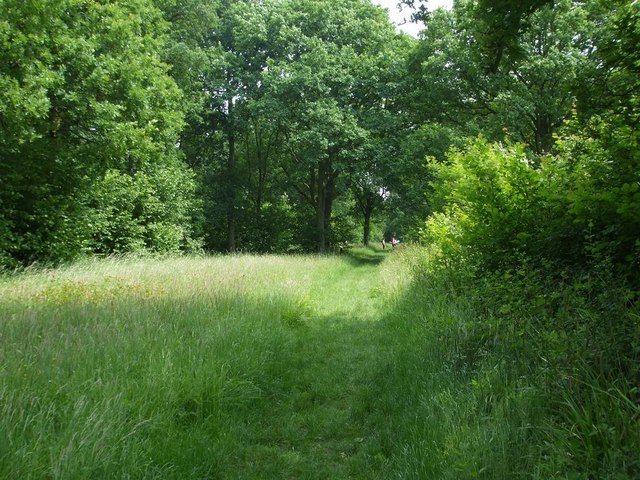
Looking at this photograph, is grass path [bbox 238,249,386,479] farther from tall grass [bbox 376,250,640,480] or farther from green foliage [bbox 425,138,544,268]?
green foliage [bbox 425,138,544,268]

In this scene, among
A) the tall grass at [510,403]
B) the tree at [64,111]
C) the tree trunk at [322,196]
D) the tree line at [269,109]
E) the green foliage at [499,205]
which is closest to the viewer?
the tall grass at [510,403]

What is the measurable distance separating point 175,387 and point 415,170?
21249 mm

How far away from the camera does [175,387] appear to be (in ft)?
13.6

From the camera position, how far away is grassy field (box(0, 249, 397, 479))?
3.04 metres

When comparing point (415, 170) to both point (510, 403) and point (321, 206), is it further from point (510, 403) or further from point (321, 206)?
point (510, 403)

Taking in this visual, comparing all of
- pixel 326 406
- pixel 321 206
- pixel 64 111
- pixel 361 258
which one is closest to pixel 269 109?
pixel 321 206

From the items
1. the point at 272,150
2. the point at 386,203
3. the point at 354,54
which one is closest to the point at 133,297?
the point at 386,203

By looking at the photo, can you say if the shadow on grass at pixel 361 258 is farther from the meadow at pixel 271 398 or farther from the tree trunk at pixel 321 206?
the meadow at pixel 271 398

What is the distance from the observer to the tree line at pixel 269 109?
6.42 m

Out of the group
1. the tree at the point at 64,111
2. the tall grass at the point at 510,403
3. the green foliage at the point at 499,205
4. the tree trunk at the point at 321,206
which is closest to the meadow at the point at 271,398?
the tall grass at the point at 510,403

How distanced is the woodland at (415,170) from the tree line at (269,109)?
7 centimetres

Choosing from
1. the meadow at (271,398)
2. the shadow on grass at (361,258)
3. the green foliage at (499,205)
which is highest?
the green foliage at (499,205)

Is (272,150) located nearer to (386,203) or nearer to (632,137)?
(386,203)

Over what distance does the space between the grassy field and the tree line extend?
11.9ft
